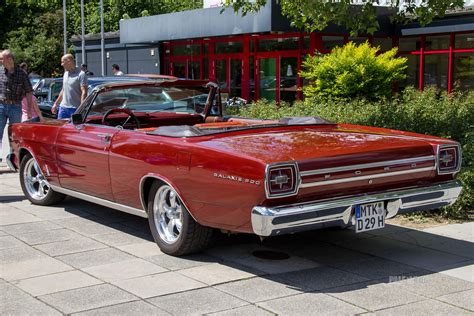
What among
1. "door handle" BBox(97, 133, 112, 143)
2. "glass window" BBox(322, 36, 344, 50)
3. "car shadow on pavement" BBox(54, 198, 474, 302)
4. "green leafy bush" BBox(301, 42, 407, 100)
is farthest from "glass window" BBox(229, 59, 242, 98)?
"door handle" BBox(97, 133, 112, 143)

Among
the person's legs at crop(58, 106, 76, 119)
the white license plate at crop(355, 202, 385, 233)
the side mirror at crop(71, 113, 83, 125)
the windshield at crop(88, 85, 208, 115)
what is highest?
the windshield at crop(88, 85, 208, 115)

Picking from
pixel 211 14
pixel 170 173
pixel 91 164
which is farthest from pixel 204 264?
pixel 211 14

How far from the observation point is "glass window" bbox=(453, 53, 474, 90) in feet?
62.6

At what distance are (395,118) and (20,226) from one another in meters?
5.30

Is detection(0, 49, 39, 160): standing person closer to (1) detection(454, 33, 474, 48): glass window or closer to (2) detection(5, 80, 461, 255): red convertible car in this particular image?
(2) detection(5, 80, 461, 255): red convertible car

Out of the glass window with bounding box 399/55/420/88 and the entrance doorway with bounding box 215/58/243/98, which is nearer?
the glass window with bounding box 399/55/420/88

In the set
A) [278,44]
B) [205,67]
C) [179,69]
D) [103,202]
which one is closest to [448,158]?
[103,202]

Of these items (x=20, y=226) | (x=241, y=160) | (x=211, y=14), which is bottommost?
(x=20, y=226)

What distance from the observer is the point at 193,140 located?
5.53 meters

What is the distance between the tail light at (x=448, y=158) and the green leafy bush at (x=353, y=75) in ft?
30.4

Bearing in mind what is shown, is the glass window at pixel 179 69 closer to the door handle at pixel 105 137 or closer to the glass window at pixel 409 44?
the glass window at pixel 409 44

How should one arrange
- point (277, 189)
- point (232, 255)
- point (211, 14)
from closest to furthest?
point (277, 189)
point (232, 255)
point (211, 14)

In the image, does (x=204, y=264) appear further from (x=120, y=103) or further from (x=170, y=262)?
(x=120, y=103)

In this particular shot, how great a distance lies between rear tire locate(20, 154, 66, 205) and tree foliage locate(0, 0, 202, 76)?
29.9 metres
